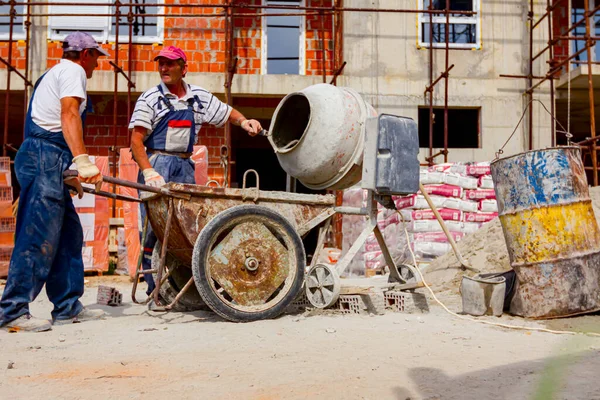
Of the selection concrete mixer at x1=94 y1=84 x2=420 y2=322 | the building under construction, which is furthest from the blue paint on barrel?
the building under construction

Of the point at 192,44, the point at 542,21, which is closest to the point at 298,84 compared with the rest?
the point at 192,44

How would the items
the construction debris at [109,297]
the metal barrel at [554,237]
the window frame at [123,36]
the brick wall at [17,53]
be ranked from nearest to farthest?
1. the metal barrel at [554,237]
2. the construction debris at [109,297]
3. the brick wall at [17,53]
4. the window frame at [123,36]

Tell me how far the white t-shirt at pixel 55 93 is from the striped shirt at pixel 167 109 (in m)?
0.56

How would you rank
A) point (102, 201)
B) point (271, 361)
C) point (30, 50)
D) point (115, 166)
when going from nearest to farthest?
point (271, 361), point (102, 201), point (115, 166), point (30, 50)

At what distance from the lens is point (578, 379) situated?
279 cm

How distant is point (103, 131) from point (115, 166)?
124 cm

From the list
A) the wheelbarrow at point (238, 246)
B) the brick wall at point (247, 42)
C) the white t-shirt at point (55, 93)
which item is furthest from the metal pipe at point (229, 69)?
the white t-shirt at point (55, 93)

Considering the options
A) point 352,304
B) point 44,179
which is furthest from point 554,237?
point 44,179

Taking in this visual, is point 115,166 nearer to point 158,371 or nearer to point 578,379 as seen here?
point 158,371

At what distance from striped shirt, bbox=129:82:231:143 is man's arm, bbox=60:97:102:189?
633 mm

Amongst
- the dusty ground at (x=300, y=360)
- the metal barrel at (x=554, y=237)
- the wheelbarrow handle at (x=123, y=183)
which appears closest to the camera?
the dusty ground at (x=300, y=360)

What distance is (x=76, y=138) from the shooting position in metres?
4.23

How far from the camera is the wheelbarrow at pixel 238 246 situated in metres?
4.23

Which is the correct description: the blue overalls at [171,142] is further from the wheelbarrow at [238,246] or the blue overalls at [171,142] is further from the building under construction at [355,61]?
the building under construction at [355,61]
